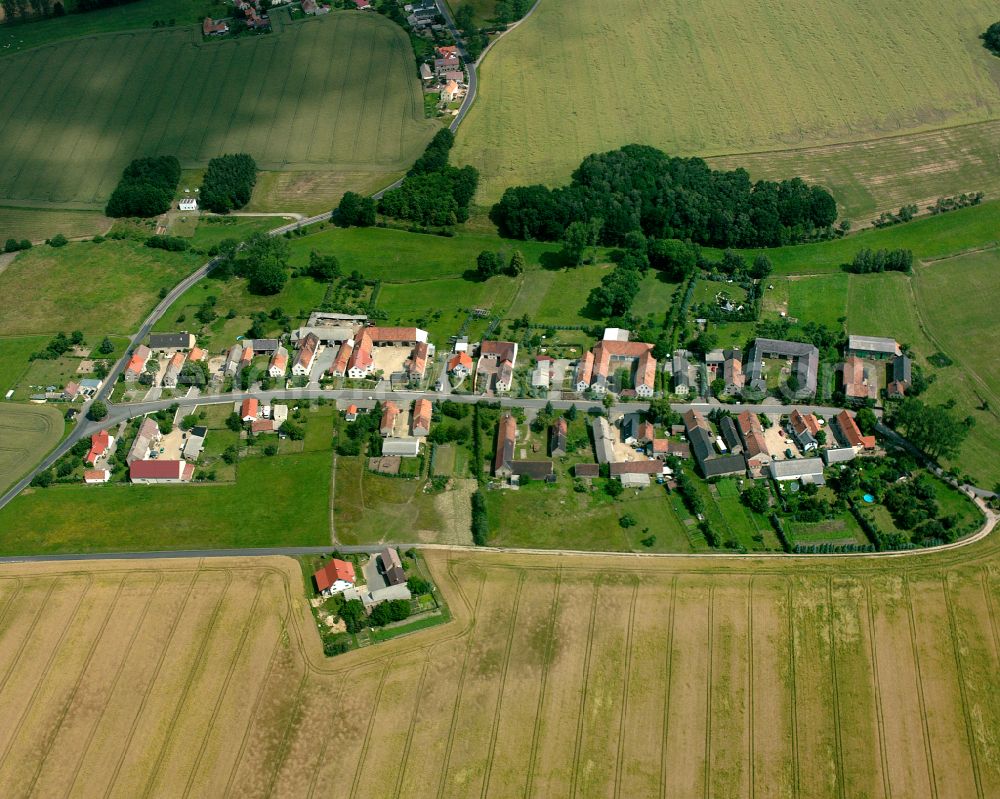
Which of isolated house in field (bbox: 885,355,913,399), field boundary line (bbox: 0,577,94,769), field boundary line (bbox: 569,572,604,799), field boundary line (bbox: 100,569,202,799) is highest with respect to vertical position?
field boundary line (bbox: 0,577,94,769)

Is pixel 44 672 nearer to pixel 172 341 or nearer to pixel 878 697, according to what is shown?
pixel 172 341

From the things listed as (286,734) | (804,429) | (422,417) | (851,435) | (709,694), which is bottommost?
(851,435)

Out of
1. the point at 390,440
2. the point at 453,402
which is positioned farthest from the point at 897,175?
the point at 390,440

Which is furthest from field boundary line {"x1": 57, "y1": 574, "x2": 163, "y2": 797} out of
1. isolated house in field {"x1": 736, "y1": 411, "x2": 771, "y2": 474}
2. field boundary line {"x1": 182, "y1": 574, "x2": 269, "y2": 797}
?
isolated house in field {"x1": 736, "y1": 411, "x2": 771, "y2": 474}

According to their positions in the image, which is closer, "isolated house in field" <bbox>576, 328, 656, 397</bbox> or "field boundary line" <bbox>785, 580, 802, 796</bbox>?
"field boundary line" <bbox>785, 580, 802, 796</bbox>

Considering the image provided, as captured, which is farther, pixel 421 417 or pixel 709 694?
pixel 421 417

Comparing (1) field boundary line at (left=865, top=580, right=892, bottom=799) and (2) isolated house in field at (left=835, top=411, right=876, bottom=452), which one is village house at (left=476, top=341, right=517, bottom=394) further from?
(1) field boundary line at (left=865, top=580, right=892, bottom=799)

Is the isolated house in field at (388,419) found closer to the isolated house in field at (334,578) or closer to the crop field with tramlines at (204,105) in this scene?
the isolated house in field at (334,578)

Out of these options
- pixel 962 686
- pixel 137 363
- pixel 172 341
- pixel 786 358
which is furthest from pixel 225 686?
pixel 786 358
